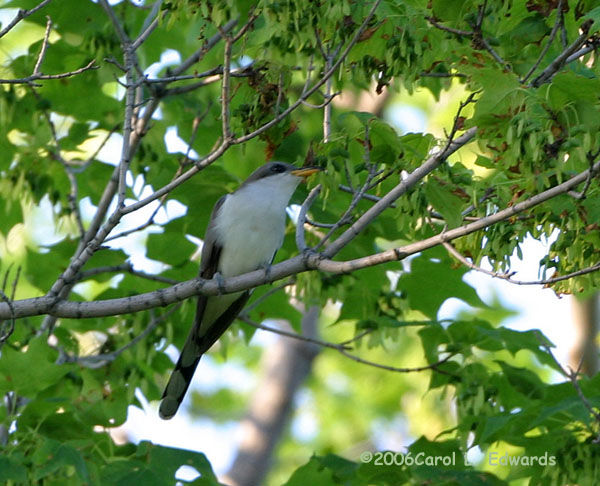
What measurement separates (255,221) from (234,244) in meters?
0.27

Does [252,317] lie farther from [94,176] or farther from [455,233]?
[455,233]

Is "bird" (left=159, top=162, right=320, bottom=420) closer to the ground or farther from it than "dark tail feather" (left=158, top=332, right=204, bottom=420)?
farther from it

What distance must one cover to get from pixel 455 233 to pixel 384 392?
11.8 m

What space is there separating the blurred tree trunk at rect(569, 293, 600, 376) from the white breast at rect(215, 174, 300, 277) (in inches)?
159

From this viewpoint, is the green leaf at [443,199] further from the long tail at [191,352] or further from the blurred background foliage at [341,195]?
the long tail at [191,352]

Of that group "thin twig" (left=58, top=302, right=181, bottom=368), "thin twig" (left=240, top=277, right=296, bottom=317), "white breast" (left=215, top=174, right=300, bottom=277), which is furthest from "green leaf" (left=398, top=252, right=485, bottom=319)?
"thin twig" (left=58, top=302, right=181, bottom=368)

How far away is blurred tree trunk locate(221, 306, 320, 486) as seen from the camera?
11.1 meters

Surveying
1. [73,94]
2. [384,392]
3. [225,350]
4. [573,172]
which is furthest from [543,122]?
[384,392]

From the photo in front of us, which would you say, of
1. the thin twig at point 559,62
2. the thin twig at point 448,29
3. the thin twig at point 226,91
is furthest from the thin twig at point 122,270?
the thin twig at point 559,62

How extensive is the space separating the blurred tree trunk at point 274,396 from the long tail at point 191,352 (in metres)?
4.23

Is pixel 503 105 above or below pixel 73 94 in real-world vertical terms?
below

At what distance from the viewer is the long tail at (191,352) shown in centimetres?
669

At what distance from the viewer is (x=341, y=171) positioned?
4.48 meters

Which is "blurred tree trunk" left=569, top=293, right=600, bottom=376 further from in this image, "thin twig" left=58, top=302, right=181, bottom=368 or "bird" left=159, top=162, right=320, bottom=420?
"thin twig" left=58, top=302, right=181, bottom=368
